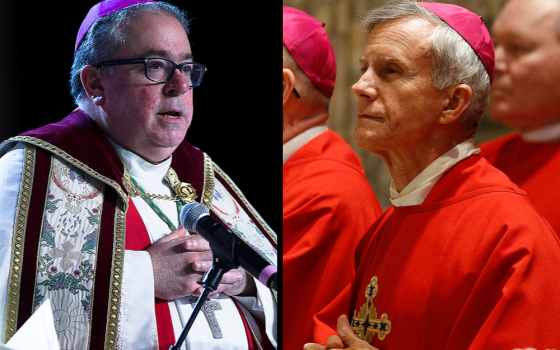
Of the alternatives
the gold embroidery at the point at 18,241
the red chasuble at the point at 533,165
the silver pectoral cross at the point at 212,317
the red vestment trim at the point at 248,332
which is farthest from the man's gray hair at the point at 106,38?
the red chasuble at the point at 533,165

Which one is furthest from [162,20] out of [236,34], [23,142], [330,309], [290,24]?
[330,309]

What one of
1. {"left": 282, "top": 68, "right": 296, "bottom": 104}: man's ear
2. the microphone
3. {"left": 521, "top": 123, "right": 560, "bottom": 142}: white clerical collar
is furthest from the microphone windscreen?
{"left": 521, "top": 123, "right": 560, "bottom": 142}: white clerical collar

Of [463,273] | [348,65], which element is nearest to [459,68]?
[348,65]

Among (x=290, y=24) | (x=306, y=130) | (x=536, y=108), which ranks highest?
(x=290, y=24)

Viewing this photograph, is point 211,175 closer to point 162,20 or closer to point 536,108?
point 162,20

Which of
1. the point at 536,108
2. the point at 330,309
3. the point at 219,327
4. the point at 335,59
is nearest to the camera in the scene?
the point at 536,108

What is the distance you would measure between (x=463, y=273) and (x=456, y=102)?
60cm

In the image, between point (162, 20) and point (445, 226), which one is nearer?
point (445, 226)

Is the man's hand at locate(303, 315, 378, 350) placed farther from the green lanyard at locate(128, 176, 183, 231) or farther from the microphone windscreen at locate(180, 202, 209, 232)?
the green lanyard at locate(128, 176, 183, 231)

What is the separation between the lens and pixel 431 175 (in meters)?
2.36

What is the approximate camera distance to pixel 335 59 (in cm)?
276

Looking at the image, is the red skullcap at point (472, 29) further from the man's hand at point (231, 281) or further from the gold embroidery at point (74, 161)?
the gold embroidery at point (74, 161)

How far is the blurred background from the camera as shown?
2.61 m

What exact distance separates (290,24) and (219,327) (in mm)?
1402
